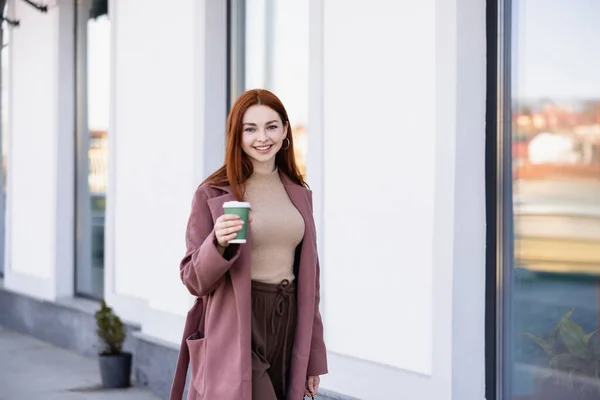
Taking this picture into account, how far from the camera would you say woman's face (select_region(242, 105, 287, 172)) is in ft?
9.76

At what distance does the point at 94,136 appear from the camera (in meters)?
9.02

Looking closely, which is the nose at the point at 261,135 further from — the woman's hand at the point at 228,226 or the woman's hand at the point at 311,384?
the woman's hand at the point at 311,384

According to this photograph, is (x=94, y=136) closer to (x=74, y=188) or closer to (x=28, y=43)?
(x=74, y=188)

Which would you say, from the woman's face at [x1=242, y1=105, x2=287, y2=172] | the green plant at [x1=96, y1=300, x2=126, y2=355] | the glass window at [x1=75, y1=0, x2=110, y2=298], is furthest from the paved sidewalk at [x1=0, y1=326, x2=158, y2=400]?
the woman's face at [x1=242, y1=105, x2=287, y2=172]

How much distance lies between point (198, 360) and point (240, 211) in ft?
2.02

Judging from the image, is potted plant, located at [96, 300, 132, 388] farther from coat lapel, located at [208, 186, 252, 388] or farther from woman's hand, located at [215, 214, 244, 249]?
woman's hand, located at [215, 214, 244, 249]

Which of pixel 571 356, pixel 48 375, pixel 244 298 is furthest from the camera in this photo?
pixel 48 375

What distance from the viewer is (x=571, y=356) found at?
3.80m

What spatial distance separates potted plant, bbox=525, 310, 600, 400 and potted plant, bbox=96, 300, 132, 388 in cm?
366

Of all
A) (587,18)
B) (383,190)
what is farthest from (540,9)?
(383,190)

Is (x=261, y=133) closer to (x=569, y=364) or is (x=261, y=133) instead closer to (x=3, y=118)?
(x=569, y=364)

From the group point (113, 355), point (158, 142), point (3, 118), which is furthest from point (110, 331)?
point (3, 118)

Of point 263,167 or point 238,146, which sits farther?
point 263,167

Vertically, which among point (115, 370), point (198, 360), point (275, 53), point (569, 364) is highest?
point (275, 53)
